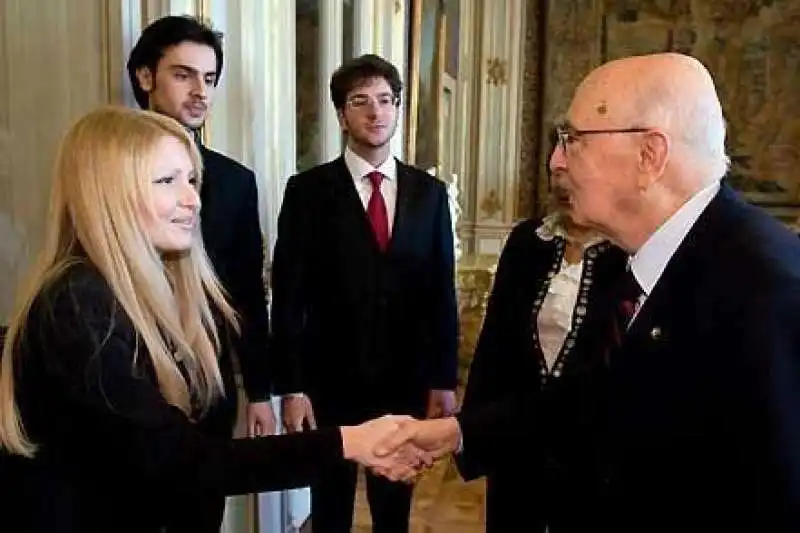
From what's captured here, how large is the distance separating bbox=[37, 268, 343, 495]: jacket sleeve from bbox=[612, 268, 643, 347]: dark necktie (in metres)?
0.68

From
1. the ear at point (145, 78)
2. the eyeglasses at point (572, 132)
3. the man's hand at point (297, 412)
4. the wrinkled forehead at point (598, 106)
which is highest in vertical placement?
the ear at point (145, 78)

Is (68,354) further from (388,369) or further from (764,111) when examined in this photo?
(764,111)

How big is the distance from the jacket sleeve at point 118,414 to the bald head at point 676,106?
0.88 metres

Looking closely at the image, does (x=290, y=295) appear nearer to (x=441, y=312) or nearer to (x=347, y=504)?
(x=441, y=312)

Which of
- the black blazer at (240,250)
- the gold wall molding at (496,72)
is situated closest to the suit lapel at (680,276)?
the black blazer at (240,250)

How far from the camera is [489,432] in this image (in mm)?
2273

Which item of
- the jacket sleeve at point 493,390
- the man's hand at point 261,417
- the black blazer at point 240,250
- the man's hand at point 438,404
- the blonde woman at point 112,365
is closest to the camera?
the blonde woman at point 112,365

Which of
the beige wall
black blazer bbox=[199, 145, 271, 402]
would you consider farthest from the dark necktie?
the beige wall

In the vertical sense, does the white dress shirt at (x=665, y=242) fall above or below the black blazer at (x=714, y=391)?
above

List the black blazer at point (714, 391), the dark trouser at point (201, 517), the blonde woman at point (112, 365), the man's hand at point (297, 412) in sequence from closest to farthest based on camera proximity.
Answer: the black blazer at point (714, 391) → the blonde woman at point (112, 365) → the dark trouser at point (201, 517) → the man's hand at point (297, 412)

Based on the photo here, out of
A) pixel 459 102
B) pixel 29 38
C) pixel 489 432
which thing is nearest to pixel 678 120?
pixel 489 432

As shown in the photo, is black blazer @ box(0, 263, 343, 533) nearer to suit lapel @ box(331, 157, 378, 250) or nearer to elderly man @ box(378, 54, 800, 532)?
elderly man @ box(378, 54, 800, 532)

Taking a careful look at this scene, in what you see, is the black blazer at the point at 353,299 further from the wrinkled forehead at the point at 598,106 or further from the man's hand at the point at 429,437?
the wrinkled forehead at the point at 598,106

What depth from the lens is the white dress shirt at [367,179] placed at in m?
2.88
